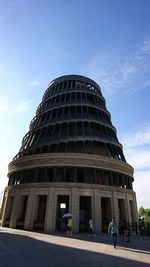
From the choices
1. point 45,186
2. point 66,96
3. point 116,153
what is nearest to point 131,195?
point 116,153

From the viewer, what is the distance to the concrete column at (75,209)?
26547mm

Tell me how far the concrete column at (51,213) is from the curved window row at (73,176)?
85.6 inches

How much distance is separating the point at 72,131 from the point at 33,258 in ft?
81.4

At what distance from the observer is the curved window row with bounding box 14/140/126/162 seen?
1307 inches

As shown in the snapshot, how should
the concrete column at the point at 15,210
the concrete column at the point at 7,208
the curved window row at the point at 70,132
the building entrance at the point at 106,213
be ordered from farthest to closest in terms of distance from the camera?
the curved window row at the point at 70,132 < the concrete column at the point at 7,208 < the concrete column at the point at 15,210 < the building entrance at the point at 106,213

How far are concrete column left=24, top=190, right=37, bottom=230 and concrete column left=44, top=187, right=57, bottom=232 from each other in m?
2.33

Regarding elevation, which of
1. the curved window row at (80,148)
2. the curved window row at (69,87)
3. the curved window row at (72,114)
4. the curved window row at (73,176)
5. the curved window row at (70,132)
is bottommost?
the curved window row at (73,176)

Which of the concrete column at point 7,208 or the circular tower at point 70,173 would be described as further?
the concrete column at point 7,208

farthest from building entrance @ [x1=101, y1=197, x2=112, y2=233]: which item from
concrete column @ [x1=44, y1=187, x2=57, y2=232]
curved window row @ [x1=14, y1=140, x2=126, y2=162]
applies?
curved window row @ [x1=14, y1=140, x2=126, y2=162]

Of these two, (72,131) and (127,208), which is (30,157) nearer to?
(72,131)

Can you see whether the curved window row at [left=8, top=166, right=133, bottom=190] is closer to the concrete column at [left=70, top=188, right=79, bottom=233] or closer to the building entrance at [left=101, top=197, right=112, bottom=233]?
the concrete column at [left=70, top=188, right=79, bottom=233]

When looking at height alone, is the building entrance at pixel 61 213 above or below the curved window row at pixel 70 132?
below

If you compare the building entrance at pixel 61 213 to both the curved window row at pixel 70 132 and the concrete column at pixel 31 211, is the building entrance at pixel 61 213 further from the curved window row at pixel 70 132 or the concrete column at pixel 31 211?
the curved window row at pixel 70 132

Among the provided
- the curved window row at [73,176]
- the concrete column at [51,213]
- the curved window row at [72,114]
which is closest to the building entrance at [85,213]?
the curved window row at [73,176]
